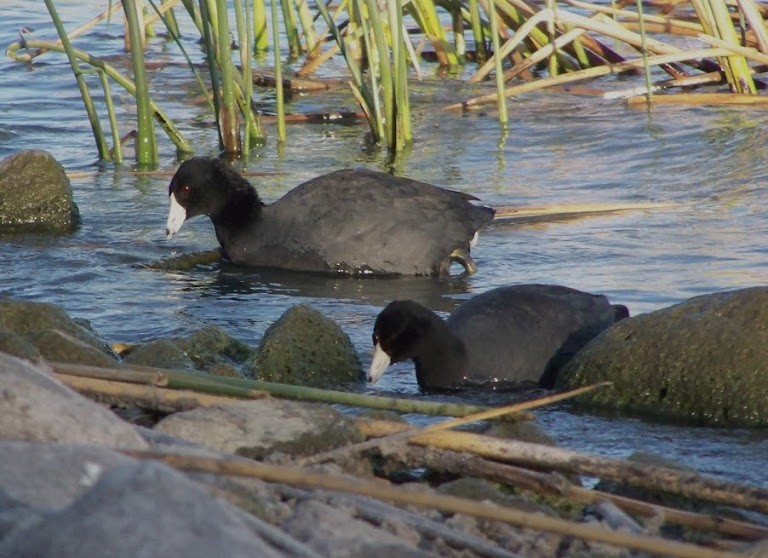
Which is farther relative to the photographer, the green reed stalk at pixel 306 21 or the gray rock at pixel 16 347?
the green reed stalk at pixel 306 21

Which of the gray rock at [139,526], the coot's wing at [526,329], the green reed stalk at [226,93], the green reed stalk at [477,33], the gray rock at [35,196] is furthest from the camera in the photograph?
the green reed stalk at [477,33]

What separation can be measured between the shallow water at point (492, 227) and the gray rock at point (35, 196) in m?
0.18

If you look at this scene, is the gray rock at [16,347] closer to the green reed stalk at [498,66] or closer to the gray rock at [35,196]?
the gray rock at [35,196]

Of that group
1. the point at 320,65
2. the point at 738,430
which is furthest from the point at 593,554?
the point at 320,65

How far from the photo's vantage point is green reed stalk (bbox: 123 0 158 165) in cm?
782

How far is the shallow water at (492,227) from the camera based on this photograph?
5926 millimetres

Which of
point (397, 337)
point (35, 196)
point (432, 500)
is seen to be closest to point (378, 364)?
point (397, 337)

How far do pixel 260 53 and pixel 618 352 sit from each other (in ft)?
26.9

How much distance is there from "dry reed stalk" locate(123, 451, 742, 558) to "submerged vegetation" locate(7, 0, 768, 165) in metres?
5.62

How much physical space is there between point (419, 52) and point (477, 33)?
55cm

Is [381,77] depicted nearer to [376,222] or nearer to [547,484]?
[376,222]

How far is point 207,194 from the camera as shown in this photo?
7.70 meters

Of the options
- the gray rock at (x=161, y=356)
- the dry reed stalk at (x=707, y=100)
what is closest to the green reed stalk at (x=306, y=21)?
the dry reed stalk at (x=707, y=100)

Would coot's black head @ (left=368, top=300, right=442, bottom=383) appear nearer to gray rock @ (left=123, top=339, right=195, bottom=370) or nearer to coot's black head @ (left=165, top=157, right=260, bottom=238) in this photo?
gray rock @ (left=123, top=339, right=195, bottom=370)
